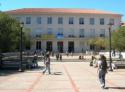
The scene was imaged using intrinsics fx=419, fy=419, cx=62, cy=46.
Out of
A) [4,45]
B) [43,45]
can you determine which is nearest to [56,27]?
[43,45]

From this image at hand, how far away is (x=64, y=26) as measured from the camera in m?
116

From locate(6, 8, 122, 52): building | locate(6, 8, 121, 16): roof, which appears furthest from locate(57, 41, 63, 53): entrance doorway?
locate(6, 8, 121, 16): roof

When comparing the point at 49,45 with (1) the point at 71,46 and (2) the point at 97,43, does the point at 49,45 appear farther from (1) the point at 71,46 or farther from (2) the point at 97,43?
(2) the point at 97,43

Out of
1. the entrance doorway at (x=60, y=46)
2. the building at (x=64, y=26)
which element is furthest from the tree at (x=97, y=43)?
the entrance doorway at (x=60, y=46)

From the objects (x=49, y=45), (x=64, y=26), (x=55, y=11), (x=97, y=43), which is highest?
(x=55, y=11)

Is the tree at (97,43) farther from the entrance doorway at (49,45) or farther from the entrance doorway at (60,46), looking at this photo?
the entrance doorway at (49,45)

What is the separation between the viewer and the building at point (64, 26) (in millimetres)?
113750

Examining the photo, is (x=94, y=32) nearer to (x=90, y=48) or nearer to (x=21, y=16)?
(x=90, y=48)

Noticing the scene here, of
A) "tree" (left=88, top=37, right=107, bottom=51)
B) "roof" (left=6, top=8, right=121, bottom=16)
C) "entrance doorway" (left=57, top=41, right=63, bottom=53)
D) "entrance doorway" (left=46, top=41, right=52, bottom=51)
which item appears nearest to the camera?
"tree" (left=88, top=37, right=107, bottom=51)

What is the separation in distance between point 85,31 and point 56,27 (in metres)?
8.09

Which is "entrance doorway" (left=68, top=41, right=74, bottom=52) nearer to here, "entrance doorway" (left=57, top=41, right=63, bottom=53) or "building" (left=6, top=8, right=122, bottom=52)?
"building" (left=6, top=8, right=122, bottom=52)

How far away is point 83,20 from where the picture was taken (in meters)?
116

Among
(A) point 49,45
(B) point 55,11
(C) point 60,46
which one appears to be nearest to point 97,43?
(C) point 60,46

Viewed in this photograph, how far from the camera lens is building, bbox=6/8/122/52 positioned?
114 metres
